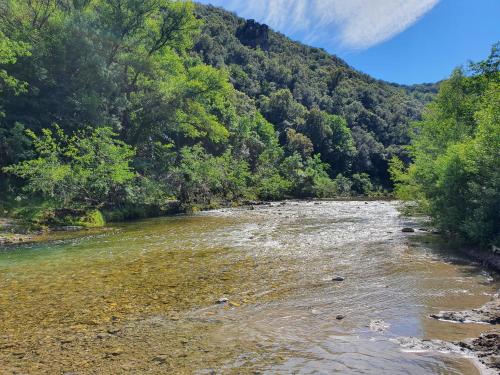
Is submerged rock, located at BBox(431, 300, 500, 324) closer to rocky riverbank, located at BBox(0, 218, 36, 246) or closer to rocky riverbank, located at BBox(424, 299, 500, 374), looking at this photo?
rocky riverbank, located at BBox(424, 299, 500, 374)

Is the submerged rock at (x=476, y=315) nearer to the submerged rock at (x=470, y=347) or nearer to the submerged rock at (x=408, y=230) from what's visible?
the submerged rock at (x=470, y=347)

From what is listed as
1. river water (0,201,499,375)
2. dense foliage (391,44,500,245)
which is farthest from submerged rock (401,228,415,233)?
river water (0,201,499,375)

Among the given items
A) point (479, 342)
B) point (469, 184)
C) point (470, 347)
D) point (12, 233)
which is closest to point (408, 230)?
point (469, 184)

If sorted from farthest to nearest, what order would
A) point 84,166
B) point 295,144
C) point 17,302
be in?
point 295,144 → point 84,166 → point 17,302

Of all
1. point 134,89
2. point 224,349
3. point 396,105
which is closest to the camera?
point 224,349

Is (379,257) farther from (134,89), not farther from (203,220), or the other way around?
(134,89)

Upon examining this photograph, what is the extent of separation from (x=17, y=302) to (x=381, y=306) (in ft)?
28.9

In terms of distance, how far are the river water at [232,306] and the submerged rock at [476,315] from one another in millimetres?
293

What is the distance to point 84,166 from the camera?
93.5ft

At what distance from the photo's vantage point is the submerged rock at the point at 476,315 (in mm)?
7641

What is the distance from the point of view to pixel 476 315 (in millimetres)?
7902

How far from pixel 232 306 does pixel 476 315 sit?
5.15m

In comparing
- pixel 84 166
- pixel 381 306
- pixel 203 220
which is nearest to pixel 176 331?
pixel 381 306

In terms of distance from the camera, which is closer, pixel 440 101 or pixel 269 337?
pixel 269 337
